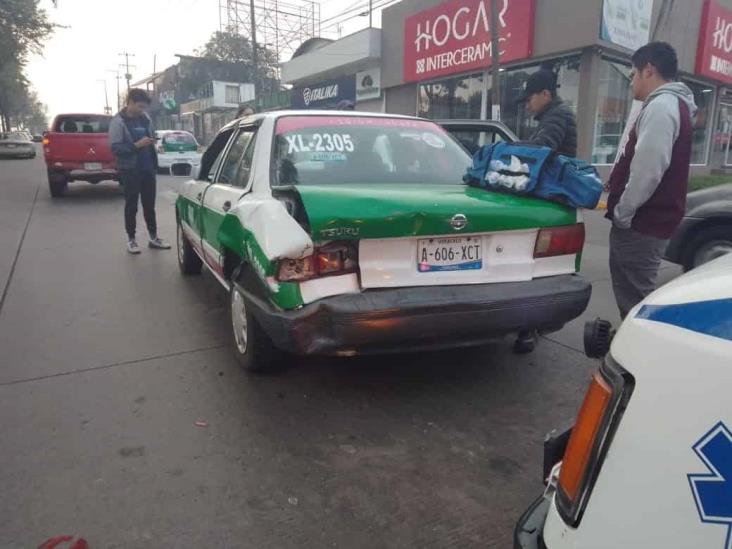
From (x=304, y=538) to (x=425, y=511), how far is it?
0.49 meters

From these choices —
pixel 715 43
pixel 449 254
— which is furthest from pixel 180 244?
pixel 715 43

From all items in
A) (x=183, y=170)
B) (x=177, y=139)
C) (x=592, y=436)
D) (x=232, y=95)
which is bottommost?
(x=592, y=436)

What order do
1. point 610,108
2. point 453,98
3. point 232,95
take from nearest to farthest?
1. point 610,108
2. point 453,98
3. point 232,95

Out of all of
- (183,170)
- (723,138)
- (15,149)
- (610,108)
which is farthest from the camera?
(15,149)

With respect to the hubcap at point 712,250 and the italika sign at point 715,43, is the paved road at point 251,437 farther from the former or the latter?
the italika sign at point 715,43

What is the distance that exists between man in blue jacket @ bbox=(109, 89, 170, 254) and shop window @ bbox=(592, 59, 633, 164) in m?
11.4

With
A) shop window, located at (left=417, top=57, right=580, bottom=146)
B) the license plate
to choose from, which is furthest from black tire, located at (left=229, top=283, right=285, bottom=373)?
shop window, located at (left=417, top=57, right=580, bottom=146)

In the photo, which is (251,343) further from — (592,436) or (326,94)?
(326,94)

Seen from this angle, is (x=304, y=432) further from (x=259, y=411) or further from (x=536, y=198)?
(x=536, y=198)

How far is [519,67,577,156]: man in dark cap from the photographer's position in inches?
153

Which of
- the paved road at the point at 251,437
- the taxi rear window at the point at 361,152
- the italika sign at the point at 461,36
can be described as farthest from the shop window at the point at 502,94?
the paved road at the point at 251,437

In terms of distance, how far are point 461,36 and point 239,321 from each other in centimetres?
1521

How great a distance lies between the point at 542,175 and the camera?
10.1 ft

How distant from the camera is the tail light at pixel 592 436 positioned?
3.32 feet
